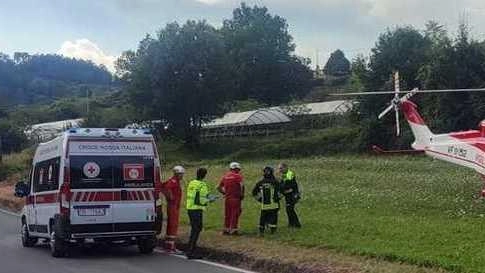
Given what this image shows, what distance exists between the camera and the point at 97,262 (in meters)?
14.3

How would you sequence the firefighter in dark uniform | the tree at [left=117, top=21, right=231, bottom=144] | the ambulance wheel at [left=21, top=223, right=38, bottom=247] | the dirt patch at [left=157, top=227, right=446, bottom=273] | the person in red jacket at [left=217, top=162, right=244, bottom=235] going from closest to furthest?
1. the dirt patch at [left=157, top=227, right=446, bottom=273]
2. the person in red jacket at [left=217, top=162, right=244, bottom=235]
3. the firefighter in dark uniform
4. the ambulance wheel at [left=21, top=223, right=38, bottom=247]
5. the tree at [left=117, top=21, right=231, bottom=144]

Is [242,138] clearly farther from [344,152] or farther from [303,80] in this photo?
[303,80]

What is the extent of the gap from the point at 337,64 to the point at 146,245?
115 m

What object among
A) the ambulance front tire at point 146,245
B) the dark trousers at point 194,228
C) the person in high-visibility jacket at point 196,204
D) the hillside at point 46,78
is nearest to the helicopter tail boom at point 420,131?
the person in high-visibility jacket at point 196,204

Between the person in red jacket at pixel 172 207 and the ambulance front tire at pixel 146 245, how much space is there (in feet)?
1.60

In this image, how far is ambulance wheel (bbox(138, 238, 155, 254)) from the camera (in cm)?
1565

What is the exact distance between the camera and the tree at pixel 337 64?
124 meters

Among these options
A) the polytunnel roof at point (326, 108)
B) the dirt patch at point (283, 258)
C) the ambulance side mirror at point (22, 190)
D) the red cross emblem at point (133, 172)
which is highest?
the polytunnel roof at point (326, 108)

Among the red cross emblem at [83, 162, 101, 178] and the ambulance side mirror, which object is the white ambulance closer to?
the red cross emblem at [83, 162, 101, 178]

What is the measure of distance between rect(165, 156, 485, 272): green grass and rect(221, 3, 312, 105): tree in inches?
2324

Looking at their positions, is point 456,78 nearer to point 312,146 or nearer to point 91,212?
point 312,146

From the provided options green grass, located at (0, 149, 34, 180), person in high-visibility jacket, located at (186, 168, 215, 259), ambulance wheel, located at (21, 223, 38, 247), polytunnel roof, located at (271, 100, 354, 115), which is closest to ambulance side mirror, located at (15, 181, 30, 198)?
ambulance wheel, located at (21, 223, 38, 247)

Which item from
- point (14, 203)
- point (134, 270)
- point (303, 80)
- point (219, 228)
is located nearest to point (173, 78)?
point (14, 203)

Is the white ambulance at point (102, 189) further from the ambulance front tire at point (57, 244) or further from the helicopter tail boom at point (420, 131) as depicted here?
the helicopter tail boom at point (420, 131)
